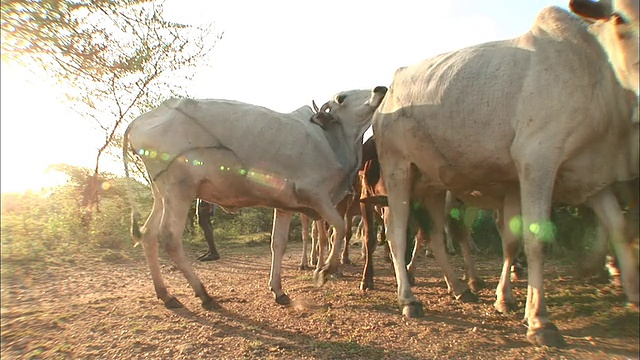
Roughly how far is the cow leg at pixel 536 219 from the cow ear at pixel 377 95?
2541 mm

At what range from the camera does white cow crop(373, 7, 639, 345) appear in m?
3.74

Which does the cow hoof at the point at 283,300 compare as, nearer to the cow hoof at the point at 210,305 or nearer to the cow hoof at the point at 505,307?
the cow hoof at the point at 210,305

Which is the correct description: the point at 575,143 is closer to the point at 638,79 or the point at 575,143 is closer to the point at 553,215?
the point at 638,79

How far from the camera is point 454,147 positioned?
14.8ft

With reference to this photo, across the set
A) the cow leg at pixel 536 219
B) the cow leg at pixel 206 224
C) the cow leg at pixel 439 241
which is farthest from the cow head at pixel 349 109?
the cow leg at pixel 206 224

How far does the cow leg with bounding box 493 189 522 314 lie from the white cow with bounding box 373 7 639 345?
0.18 meters

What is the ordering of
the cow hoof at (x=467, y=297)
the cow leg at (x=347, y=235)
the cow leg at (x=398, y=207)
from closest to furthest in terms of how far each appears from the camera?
the cow leg at (x=398, y=207) < the cow hoof at (x=467, y=297) < the cow leg at (x=347, y=235)

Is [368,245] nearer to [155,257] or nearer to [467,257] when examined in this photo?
[467,257]

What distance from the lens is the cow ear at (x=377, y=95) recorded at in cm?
618

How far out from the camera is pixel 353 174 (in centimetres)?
625

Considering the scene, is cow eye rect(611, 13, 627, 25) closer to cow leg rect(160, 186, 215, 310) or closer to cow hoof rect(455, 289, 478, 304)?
cow hoof rect(455, 289, 478, 304)

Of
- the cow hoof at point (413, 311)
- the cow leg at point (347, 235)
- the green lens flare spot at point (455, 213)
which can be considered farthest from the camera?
the cow leg at point (347, 235)

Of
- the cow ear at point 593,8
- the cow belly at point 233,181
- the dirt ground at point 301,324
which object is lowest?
the dirt ground at point 301,324

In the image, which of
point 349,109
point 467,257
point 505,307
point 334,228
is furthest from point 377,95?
point 505,307
